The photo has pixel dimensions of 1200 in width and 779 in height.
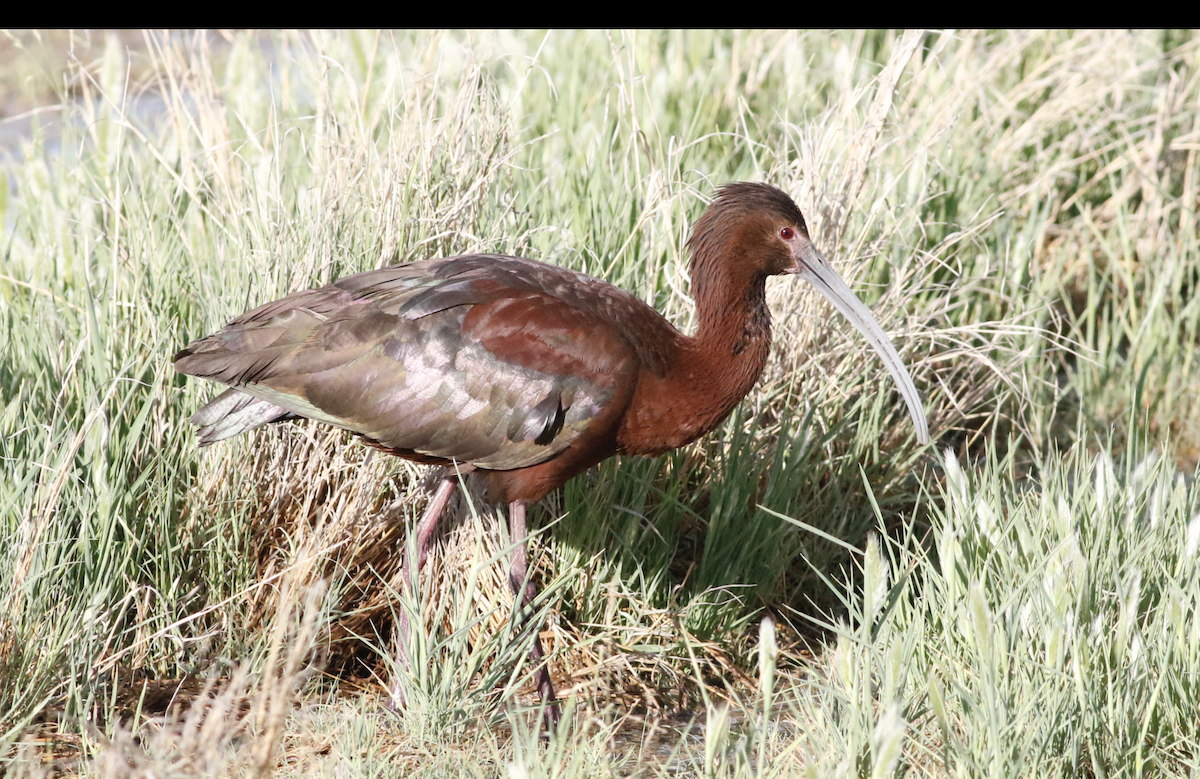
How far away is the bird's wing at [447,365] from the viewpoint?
357cm

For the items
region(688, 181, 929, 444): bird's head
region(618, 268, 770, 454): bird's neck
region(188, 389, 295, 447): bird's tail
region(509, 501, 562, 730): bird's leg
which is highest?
region(688, 181, 929, 444): bird's head

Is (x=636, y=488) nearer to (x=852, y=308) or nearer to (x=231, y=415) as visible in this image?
(x=852, y=308)

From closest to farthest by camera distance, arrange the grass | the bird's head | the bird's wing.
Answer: the grass, the bird's wing, the bird's head

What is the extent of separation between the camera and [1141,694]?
116 inches

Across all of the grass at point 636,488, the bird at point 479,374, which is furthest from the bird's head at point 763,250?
the grass at point 636,488

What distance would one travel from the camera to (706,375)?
3697mm

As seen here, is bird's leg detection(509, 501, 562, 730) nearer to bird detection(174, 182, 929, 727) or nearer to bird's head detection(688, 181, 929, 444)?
bird detection(174, 182, 929, 727)

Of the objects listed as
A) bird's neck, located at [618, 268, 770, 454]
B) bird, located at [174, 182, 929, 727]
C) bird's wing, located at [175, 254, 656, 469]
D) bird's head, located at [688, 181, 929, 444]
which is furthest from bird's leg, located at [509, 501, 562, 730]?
bird's head, located at [688, 181, 929, 444]

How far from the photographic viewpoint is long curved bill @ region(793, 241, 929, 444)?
3.85 m

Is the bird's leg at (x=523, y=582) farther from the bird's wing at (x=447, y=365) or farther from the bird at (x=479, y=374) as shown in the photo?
the bird's wing at (x=447, y=365)

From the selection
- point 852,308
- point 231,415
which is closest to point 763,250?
point 852,308

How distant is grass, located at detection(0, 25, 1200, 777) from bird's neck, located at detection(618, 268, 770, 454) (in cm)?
38

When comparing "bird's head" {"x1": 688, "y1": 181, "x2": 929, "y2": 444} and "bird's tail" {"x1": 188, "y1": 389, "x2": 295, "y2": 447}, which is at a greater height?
"bird's head" {"x1": 688, "y1": 181, "x2": 929, "y2": 444}
